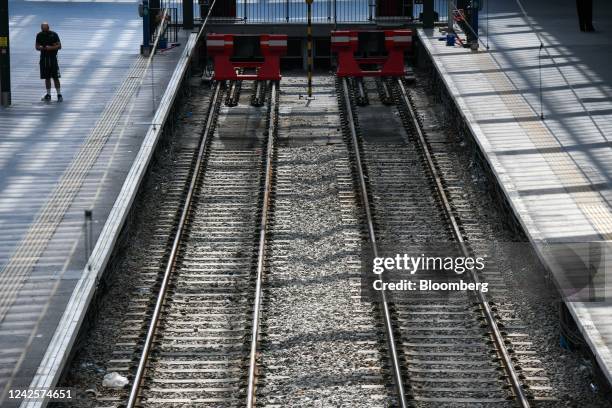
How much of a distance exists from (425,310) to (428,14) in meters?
14.2

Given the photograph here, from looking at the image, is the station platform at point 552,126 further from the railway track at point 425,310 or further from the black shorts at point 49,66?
the black shorts at point 49,66

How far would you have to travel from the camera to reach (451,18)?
92.4 feet

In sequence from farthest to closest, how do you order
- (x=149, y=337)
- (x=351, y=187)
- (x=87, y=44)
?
(x=87, y=44) < (x=351, y=187) < (x=149, y=337)

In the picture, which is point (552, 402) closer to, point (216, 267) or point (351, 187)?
point (216, 267)

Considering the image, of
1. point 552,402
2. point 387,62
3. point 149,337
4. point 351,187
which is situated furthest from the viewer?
point 387,62

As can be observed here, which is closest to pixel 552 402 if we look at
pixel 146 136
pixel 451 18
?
pixel 146 136

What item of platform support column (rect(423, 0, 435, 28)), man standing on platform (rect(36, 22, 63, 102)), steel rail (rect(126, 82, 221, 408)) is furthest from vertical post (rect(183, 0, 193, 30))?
man standing on platform (rect(36, 22, 63, 102))

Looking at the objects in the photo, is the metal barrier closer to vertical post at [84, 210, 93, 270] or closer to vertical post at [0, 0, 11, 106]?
vertical post at [0, 0, 11, 106]

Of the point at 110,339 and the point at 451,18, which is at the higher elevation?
the point at 451,18

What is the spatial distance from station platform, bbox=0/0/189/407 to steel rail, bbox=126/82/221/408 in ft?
2.57

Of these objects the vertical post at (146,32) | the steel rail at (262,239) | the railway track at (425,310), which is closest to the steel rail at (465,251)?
the railway track at (425,310)

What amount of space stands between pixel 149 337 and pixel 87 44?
14.9 metres

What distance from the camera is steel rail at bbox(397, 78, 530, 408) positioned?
41.8 feet

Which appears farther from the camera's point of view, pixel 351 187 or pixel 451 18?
pixel 451 18
